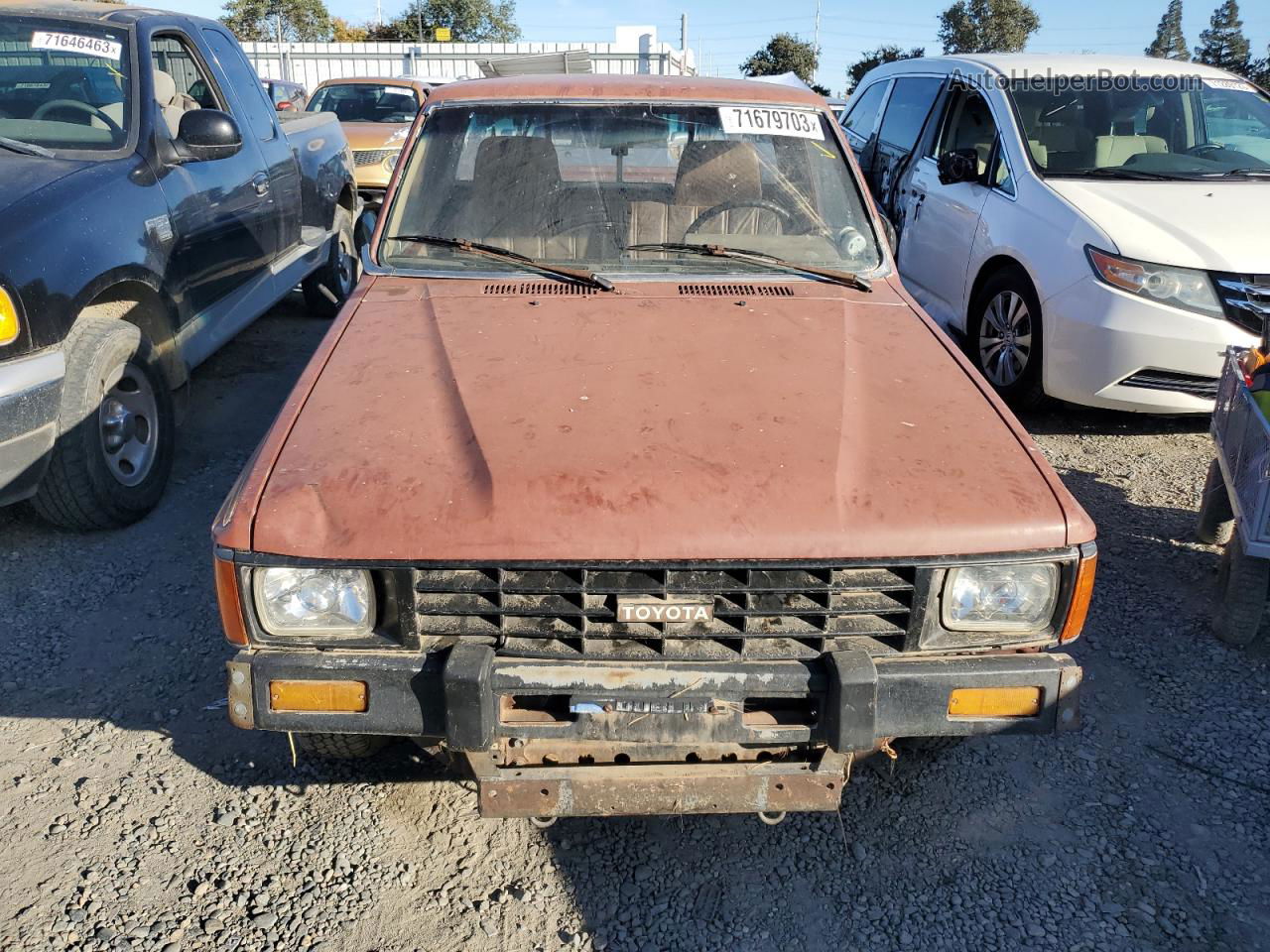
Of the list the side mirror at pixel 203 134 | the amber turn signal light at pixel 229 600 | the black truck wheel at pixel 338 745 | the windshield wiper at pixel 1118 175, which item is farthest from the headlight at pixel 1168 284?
the amber turn signal light at pixel 229 600

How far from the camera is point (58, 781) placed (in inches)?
110

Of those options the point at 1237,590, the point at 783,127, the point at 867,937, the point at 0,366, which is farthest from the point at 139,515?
the point at 1237,590

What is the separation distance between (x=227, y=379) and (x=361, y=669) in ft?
14.6

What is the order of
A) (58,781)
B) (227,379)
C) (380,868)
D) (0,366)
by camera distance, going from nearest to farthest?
(380,868)
(58,781)
(0,366)
(227,379)

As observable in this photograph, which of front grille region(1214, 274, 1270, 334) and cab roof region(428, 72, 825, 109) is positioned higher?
cab roof region(428, 72, 825, 109)

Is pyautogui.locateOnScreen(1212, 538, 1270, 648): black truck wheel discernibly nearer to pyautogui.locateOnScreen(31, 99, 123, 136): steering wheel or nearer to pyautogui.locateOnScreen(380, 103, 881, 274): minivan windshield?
pyautogui.locateOnScreen(380, 103, 881, 274): minivan windshield

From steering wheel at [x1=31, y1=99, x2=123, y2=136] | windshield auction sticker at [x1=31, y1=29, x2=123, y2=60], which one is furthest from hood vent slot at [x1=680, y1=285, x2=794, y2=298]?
windshield auction sticker at [x1=31, y1=29, x2=123, y2=60]

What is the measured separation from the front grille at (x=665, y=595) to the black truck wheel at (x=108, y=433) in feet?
7.81

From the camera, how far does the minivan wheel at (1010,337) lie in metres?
5.32

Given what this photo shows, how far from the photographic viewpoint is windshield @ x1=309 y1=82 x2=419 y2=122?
1214 centimetres

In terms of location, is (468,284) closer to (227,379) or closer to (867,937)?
(867,937)

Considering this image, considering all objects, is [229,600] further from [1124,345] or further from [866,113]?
[866,113]

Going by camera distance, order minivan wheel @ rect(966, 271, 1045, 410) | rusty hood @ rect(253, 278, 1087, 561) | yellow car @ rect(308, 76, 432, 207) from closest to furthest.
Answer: rusty hood @ rect(253, 278, 1087, 561)
minivan wheel @ rect(966, 271, 1045, 410)
yellow car @ rect(308, 76, 432, 207)

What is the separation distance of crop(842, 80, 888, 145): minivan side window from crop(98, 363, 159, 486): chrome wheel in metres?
5.72
